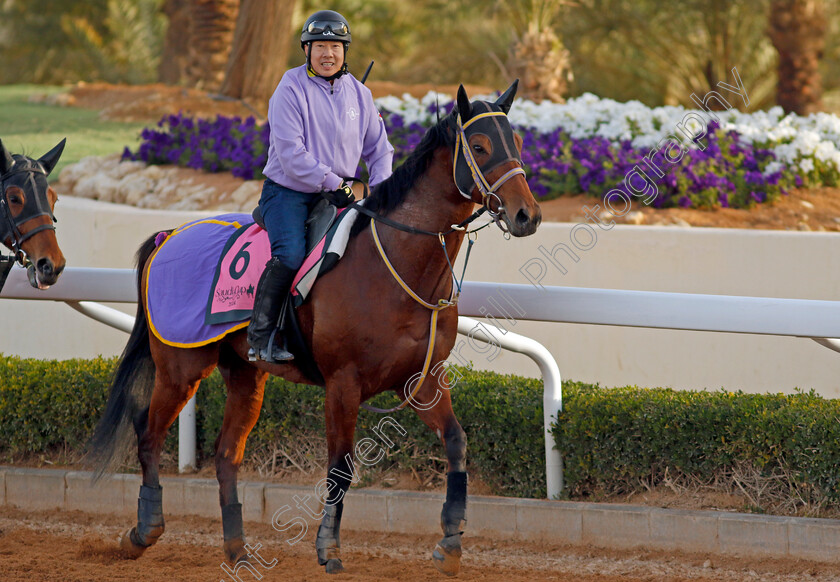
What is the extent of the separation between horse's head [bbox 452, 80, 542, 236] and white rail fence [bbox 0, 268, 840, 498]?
103 centimetres

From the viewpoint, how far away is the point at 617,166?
819cm

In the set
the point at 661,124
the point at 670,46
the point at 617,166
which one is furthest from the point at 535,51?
the point at 670,46

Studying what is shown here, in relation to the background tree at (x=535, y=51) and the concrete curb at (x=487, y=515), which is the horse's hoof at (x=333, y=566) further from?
the background tree at (x=535, y=51)

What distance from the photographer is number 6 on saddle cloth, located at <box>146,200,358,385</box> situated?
444cm

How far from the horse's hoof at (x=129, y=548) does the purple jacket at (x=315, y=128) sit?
1.95 meters

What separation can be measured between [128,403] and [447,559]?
2045 mm

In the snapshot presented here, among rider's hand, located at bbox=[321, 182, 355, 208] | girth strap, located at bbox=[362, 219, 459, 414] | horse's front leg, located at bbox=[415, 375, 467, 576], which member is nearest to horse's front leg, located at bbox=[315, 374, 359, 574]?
girth strap, located at bbox=[362, 219, 459, 414]

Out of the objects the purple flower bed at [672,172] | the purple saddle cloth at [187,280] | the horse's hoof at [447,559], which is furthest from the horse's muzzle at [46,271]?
the purple flower bed at [672,172]

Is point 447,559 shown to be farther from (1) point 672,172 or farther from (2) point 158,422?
(1) point 672,172

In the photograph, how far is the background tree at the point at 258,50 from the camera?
1272 cm

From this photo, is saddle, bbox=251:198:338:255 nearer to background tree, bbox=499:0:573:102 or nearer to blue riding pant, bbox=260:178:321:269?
blue riding pant, bbox=260:178:321:269

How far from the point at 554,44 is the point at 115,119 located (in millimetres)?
5630

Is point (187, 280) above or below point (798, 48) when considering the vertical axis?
below

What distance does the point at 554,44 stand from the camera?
11.4 metres
